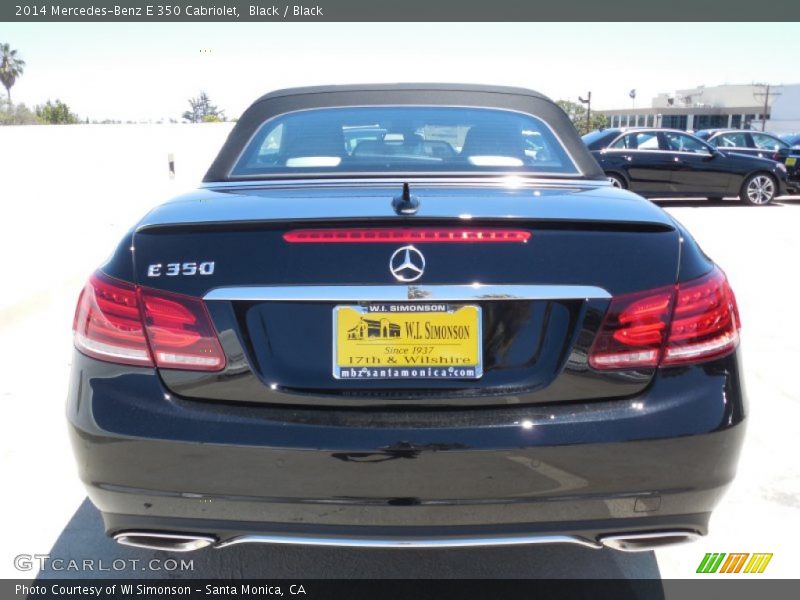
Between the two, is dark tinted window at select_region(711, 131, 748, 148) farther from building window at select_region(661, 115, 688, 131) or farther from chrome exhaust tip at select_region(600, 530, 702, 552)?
building window at select_region(661, 115, 688, 131)

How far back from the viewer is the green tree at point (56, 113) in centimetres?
6525

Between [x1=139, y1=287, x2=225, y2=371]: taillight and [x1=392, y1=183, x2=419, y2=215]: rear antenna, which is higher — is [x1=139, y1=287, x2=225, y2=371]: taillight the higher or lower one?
the lower one

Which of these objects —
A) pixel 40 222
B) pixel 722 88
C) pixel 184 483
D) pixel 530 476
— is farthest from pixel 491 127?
→ pixel 722 88

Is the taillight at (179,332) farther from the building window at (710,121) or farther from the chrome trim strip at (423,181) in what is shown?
the building window at (710,121)

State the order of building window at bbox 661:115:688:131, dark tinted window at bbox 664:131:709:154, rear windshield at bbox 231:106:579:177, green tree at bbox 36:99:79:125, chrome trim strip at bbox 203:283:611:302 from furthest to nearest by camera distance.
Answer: building window at bbox 661:115:688:131 < green tree at bbox 36:99:79:125 < dark tinted window at bbox 664:131:709:154 < rear windshield at bbox 231:106:579:177 < chrome trim strip at bbox 203:283:611:302

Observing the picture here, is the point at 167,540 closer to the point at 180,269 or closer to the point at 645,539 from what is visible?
the point at 180,269

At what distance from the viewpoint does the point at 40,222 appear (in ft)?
34.2

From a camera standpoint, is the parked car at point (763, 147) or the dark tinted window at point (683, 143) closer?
the dark tinted window at point (683, 143)

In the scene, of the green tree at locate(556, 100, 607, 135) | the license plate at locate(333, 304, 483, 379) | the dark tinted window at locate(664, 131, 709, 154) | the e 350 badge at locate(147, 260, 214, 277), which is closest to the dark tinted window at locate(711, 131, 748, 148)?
the dark tinted window at locate(664, 131, 709, 154)

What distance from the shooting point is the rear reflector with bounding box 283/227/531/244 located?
2.21 m

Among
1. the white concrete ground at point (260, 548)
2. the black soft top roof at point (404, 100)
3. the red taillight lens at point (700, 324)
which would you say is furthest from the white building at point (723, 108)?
the red taillight lens at point (700, 324)

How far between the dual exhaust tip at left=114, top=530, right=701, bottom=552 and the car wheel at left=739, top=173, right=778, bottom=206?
16113 mm

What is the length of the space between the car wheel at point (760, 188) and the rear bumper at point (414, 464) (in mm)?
16055

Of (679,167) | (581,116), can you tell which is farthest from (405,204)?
(581,116)
